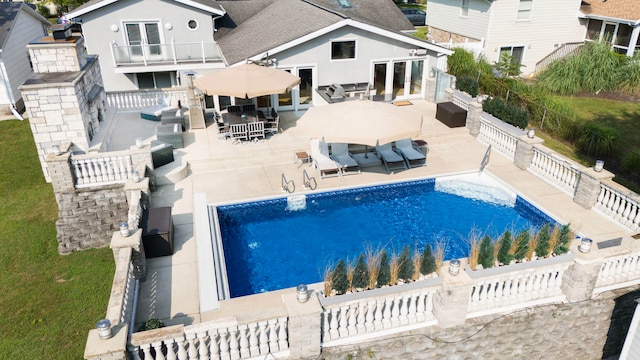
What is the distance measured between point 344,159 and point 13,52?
71.4 ft

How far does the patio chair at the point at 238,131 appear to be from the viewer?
58.3 ft

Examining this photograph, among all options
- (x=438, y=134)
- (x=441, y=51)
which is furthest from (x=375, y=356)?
(x=441, y=51)

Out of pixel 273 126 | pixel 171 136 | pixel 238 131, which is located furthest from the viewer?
pixel 273 126

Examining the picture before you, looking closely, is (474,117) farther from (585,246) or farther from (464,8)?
(464,8)

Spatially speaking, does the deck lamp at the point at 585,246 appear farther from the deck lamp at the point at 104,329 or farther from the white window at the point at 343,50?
the white window at the point at 343,50

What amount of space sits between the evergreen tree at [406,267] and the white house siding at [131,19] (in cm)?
1873

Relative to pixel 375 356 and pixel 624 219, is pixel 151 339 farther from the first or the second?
pixel 624 219

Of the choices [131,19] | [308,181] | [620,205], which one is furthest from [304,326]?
[131,19]

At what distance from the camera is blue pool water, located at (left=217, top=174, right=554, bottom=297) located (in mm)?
11273

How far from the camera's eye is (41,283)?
12211 millimetres

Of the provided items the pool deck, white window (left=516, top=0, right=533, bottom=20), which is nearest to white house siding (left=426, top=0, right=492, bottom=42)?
white window (left=516, top=0, right=533, bottom=20)

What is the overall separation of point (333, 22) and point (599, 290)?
615 inches

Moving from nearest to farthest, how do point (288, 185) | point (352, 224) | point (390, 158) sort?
point (352, 224) < point (288, 185) < point (390, 158)

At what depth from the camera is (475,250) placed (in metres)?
9.01
